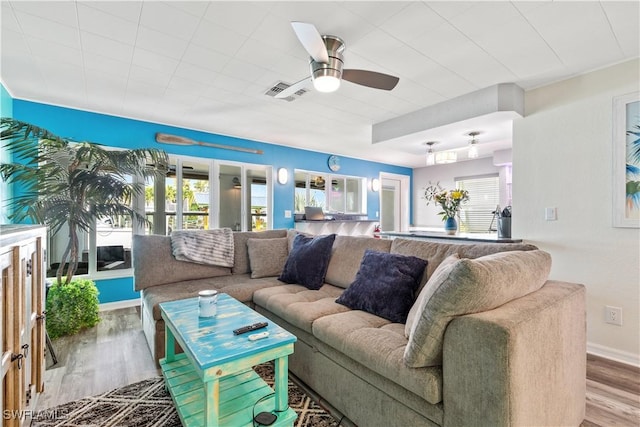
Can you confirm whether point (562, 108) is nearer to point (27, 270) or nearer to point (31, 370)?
point (27, 270)

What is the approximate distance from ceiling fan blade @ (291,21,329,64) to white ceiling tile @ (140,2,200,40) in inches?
29.0

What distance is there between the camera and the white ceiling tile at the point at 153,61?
2.28m

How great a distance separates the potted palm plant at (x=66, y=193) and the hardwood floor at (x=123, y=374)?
0.28 m

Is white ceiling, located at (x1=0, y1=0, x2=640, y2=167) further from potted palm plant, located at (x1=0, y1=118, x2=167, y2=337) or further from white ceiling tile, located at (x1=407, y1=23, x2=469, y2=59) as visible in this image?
potted palm plant, located at (x1=0, y1=118, x2=167, y2=337)

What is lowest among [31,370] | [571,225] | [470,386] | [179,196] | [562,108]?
[31,370]

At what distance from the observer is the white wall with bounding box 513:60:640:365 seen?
241 cm

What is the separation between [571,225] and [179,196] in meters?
4.64

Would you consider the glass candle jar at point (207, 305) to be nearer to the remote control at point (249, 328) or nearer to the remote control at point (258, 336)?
the remote control at point (249, 328)

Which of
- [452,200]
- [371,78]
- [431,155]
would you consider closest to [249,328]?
[371,78]

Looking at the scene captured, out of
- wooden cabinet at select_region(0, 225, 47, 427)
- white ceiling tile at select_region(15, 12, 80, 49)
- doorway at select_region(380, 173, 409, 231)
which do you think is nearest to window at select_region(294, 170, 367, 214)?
doorway at select_region(380, 173, 409, 231)

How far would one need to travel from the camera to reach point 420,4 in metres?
1.75

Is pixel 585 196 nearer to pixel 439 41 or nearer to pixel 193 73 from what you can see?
pixel 439 41

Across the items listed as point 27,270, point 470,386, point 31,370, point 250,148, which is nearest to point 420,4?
point 470,386

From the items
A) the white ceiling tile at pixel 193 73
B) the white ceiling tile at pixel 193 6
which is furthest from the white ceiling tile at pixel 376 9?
the white ceiling tile at pixel 193 73
